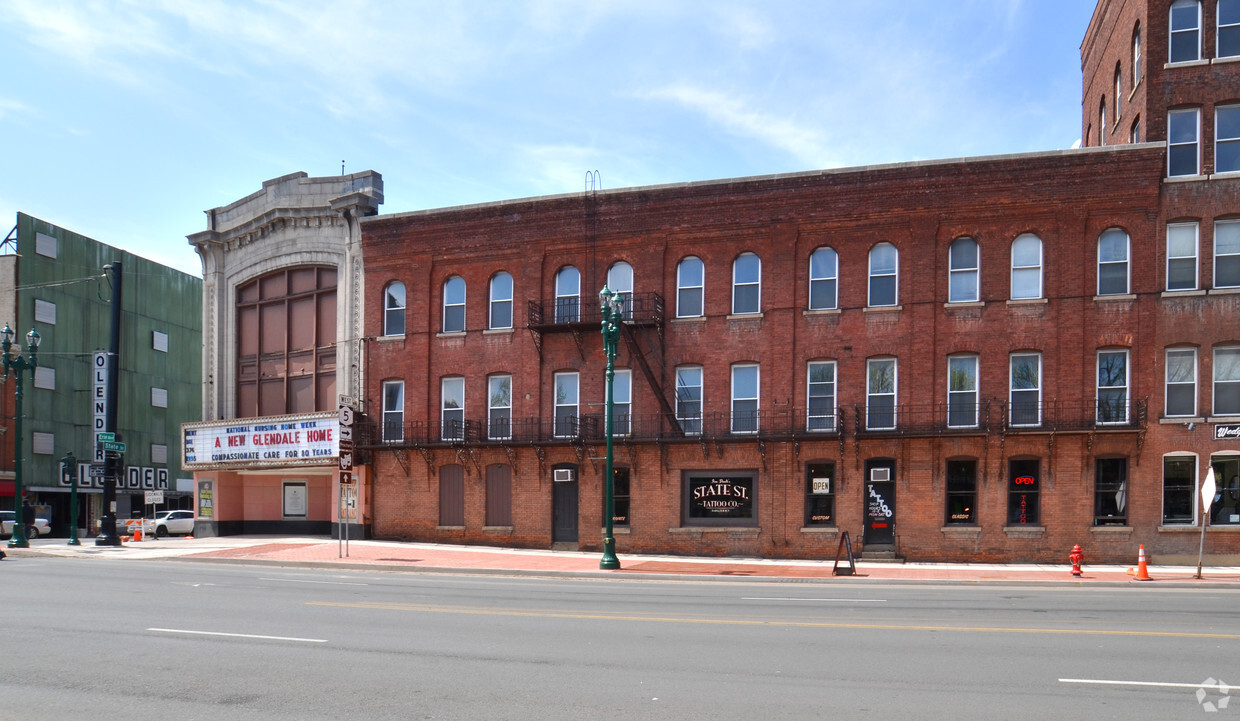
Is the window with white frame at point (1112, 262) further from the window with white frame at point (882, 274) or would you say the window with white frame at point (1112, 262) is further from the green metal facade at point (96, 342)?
the green metal facade at point (96, 342)

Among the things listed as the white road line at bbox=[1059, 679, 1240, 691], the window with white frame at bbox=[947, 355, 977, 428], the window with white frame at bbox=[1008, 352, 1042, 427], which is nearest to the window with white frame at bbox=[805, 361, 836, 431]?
the window with white frame at bbox=[947, 355, 977, 428]

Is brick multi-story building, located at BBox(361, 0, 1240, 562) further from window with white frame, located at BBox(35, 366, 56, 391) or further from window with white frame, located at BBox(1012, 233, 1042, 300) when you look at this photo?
window with white frame, located at BBox(35, 366, 56, 391)

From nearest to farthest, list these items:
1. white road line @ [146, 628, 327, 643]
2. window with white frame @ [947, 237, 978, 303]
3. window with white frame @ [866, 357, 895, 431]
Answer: white road line @ [146, 628, 327, 643], window with white frame @ [947, 237, 978, 303], window with white frame @ [866, 357, 895, 431]

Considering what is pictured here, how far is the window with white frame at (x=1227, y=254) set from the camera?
87.9 ft

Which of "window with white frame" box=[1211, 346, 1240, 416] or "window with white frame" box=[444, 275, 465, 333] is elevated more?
"window with white frame" box=[444, 275, 465, 333]

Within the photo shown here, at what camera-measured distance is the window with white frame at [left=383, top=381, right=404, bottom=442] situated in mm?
34188

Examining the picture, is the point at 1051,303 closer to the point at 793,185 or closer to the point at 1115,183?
the point at 1115,183

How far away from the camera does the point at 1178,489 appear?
2684 centimetres

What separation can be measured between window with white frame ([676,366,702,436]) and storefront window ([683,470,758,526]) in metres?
1.49

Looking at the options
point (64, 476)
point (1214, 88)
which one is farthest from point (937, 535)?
point (64, 476)

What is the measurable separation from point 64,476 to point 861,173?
46957 millimetres

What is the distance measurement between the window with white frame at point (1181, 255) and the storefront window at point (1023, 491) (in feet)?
20.2

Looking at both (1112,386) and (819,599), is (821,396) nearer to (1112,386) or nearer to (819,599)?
(1112,386)

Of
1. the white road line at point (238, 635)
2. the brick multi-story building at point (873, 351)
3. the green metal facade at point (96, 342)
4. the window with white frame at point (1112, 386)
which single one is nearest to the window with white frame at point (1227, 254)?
the brick multi-story building at point (873, 351)
